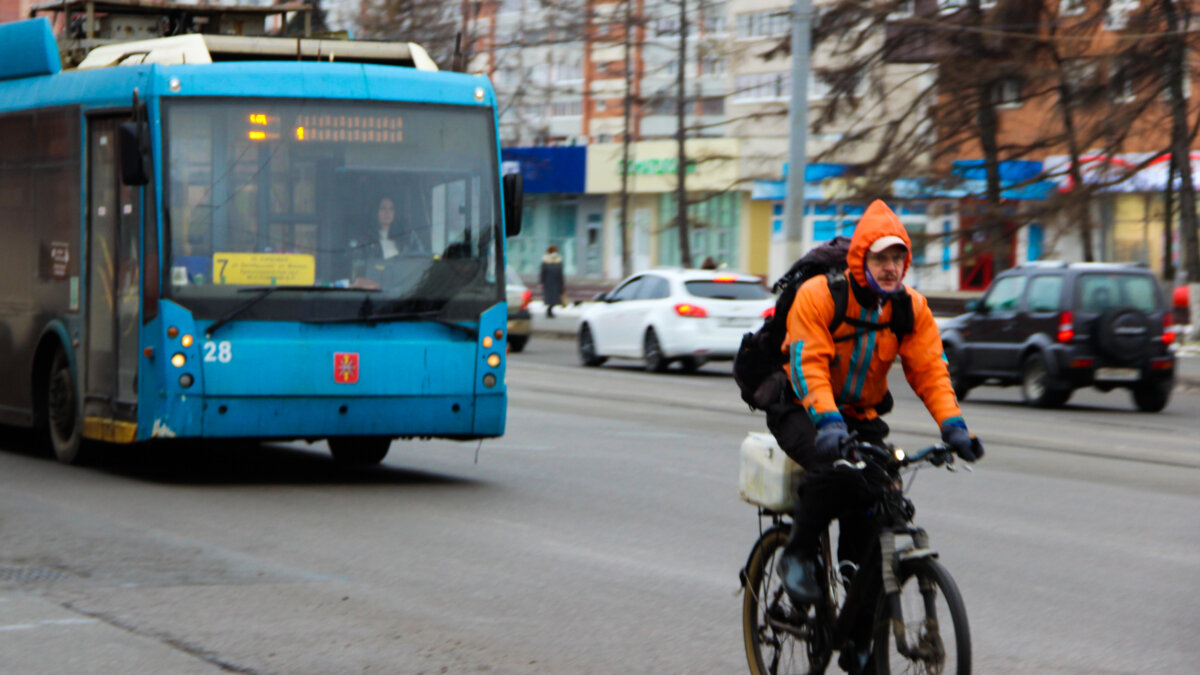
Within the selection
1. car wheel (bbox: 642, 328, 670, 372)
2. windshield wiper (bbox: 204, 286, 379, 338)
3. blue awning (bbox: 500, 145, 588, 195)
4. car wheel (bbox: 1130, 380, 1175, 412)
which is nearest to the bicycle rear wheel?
windshield wiper (bbox: 204, 286, 379, 338)

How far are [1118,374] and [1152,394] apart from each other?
631 mm

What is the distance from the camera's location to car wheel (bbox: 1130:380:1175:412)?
19.8m

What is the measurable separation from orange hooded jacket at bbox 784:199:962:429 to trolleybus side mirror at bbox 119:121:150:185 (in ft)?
21.4

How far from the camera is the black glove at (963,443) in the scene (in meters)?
4.80

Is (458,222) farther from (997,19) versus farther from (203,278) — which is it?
(997,19)

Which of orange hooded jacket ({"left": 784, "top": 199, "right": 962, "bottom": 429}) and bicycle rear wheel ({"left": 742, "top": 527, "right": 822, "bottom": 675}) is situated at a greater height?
orange hooded jacket ({"left": 784, "top": 199, "right": 962, "bottom": 429})

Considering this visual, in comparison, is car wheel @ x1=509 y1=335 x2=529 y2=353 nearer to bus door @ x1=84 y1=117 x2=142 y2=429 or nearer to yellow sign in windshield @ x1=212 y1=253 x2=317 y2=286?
bus door @ x1=84 y1=117 x2=142 y2=429

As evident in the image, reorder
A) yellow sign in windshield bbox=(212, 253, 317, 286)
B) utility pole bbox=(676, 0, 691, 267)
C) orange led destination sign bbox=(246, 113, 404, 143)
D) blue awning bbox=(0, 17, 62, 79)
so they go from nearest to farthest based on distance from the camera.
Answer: yellow sign in windshield bbox=(212, 253, 317, 286), orange led destination sign bbox=(246, 113, 404, 143), blue awning bbox=(0, 17, 62, 79), utility pole bbox=(676, 0, 691, 267)

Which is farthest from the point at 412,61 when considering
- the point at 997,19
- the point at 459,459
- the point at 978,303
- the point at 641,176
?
the point at 641,176

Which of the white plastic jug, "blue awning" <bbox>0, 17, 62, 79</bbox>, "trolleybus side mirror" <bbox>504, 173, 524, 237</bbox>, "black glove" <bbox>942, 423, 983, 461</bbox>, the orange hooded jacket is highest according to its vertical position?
"blue awning" <bbox>0, 17, 62, 79</bbox>

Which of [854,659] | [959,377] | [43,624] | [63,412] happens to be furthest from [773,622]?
[959,377]

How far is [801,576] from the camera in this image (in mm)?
5273

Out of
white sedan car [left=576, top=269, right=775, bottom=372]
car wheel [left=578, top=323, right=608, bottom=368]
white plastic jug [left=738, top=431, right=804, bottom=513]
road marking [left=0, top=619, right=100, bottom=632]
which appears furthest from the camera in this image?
car wheel [left=578, top=323, right=608, bottom=368]

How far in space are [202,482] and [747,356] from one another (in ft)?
22.5
